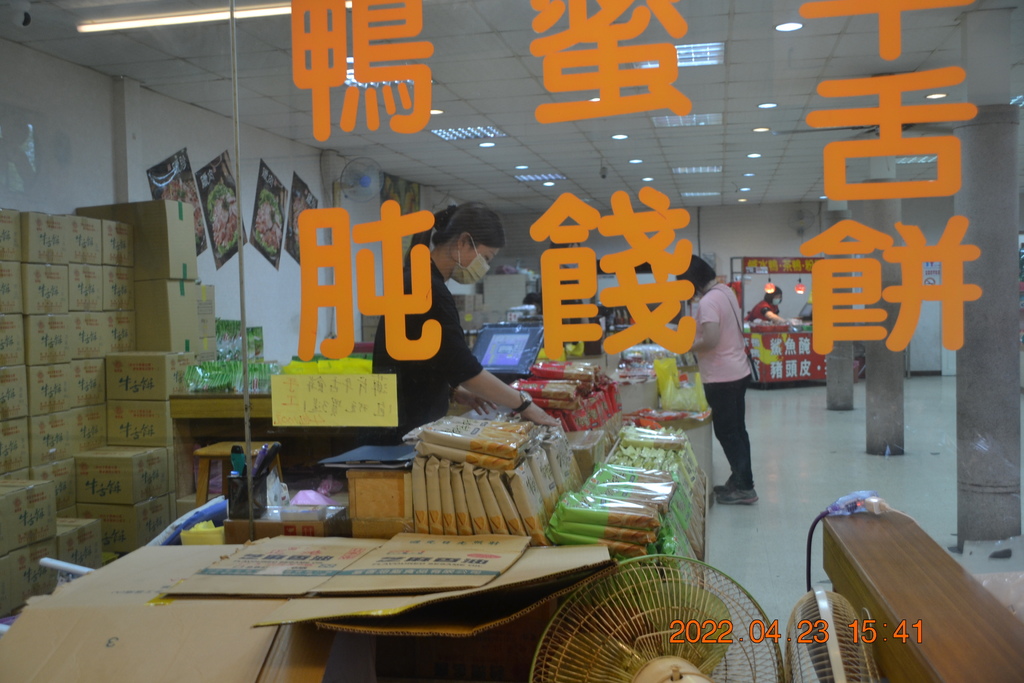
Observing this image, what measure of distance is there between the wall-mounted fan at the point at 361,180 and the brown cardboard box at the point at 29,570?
213 cm

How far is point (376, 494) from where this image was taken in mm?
2066

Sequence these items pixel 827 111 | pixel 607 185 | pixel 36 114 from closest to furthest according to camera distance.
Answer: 1. pixel 827 111
2. pixel 607 185
3. pixel 36 114

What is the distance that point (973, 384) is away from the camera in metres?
2.36

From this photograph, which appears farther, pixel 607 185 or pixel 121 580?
pixel 607 185

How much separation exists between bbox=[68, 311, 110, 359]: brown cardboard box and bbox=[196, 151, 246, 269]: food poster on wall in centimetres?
78

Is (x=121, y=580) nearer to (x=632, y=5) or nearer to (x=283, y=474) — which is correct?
(x=283, y=474)

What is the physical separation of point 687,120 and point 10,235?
9.79ft

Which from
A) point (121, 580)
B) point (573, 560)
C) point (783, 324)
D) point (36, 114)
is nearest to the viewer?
point (573, 560)

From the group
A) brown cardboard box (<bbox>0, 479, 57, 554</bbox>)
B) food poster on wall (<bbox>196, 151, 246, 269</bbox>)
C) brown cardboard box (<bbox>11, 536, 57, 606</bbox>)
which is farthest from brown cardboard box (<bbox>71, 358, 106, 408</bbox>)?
food poster on wall (<bbox>196, 151, 246, 269</bbox>)

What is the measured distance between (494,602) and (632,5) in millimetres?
1623

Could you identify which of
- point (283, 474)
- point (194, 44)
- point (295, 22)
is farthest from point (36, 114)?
point (283, 474)
